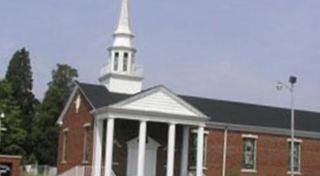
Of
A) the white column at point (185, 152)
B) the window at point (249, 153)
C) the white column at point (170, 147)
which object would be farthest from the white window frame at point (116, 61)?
the window at point (249, 153)

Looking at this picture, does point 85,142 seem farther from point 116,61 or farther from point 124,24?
point 124,24

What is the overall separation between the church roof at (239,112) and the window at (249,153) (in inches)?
42.6

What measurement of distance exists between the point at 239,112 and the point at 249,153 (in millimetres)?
3550

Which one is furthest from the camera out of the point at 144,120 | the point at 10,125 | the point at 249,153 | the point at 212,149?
the point at 10,125

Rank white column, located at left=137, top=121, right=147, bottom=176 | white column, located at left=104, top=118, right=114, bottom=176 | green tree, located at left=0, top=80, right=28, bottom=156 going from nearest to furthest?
white column, located at left=104, top=118, right=114, bottom=176
white column, located at left=137, top=121, right=147, bottom=176
green tree, located at left=0, top=80, right=28, bottom=156

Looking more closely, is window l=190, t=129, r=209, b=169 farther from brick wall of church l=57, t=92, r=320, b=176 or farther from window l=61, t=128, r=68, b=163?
window l=61, t=128, r=68, b=163

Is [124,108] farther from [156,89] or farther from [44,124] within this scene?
[44,124]

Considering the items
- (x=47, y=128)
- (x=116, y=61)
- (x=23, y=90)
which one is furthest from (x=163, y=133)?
(x=23, y=90)

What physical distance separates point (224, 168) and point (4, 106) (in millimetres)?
31191

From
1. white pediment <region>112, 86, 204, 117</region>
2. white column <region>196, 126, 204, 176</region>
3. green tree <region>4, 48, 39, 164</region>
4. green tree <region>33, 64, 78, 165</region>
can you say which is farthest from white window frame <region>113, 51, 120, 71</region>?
green tree <region>4, 48, 39, 164</region>

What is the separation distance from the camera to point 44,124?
3177 inches

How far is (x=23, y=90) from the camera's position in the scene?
82.1 metres

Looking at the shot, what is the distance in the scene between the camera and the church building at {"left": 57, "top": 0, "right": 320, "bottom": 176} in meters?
47.2

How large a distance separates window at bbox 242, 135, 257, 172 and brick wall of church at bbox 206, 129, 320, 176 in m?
0.27
